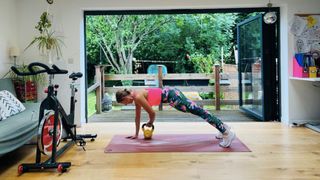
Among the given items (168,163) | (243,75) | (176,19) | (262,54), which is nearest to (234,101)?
(243,75)

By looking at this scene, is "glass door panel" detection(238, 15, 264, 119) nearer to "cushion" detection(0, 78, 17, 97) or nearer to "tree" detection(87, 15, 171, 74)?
"tree" detection(87, 15, 171, 74)

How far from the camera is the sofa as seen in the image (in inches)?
125

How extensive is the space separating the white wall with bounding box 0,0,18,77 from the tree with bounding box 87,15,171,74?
344cm

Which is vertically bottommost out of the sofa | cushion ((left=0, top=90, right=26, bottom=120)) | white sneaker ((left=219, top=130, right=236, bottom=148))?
white sneaker ((left=219, top=130, right=236, bottom=148))

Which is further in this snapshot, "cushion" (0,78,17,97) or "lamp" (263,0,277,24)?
"lamp" (263,0,277,24)

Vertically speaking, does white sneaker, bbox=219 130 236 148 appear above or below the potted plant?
below

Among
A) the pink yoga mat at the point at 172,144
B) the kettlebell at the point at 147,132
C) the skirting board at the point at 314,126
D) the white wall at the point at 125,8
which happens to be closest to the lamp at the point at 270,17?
the white wall at the point at 125,8

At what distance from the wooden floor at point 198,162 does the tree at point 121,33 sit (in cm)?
461

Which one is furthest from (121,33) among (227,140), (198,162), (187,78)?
(198,162)

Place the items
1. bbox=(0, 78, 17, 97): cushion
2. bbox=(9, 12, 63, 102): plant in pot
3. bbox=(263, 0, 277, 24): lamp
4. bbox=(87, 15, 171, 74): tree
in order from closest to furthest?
bbox=(0, 78, 17, 97): cushion
bbox=(9, 12, 63, 102): plant in pot
bbox=(263, 0, 277, 24): lamp
bbox=(87, 15, 171, 74): tree

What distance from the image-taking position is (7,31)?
5.27 meters

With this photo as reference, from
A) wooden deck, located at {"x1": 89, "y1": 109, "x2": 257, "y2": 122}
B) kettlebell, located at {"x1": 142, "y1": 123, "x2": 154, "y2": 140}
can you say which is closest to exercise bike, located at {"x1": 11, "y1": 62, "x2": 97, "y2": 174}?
kettlebell, located at {"x1": 142, "y1": 123, "x2": 154, "y2": 140}

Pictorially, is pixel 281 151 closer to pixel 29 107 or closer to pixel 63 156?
pixel 63 156

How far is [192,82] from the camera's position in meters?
8.13
